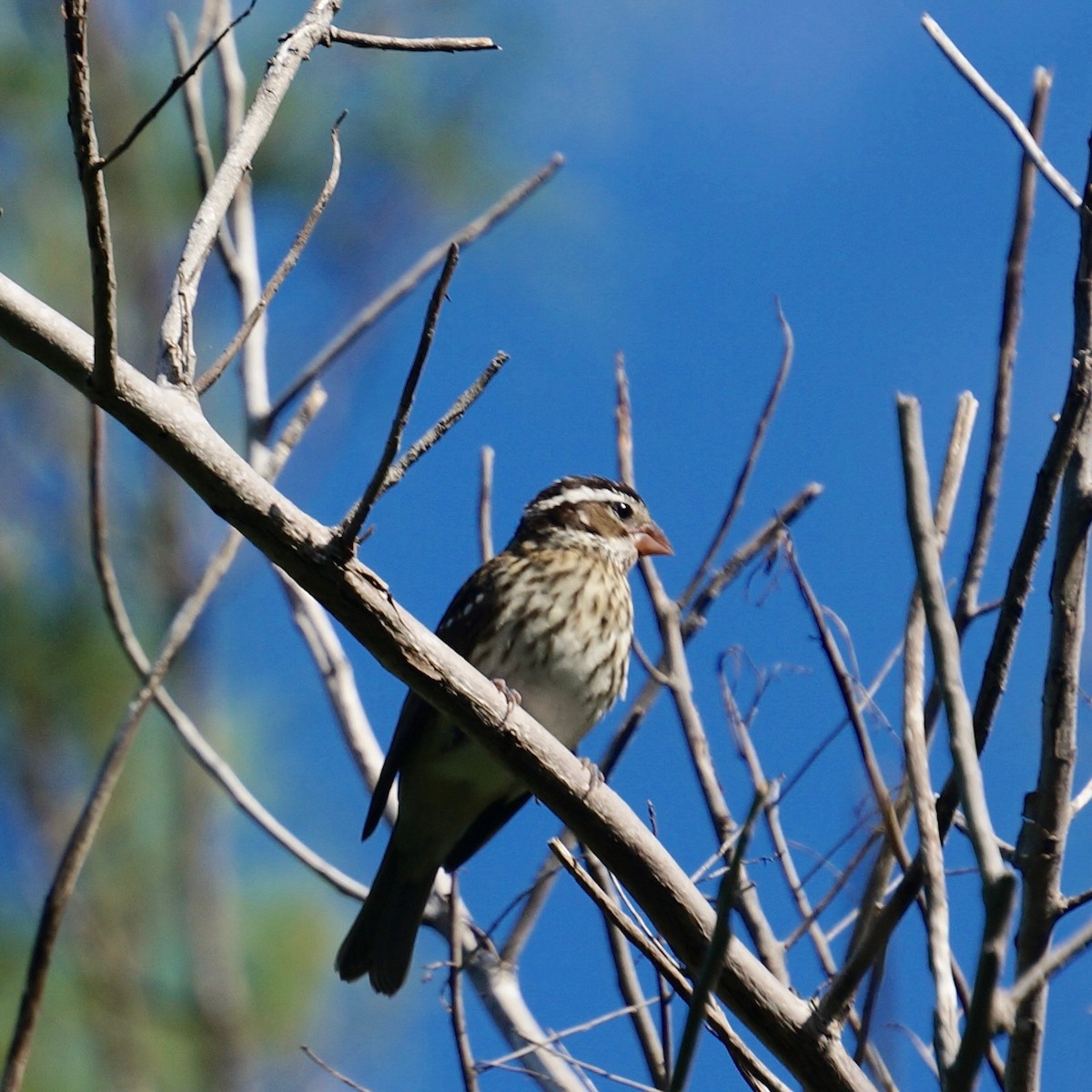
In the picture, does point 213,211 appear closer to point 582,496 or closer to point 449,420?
point 449,420

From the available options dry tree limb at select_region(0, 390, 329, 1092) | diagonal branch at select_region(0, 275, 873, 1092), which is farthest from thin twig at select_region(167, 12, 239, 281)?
diagonal branch at select_region(0, 275, 873, 1092)

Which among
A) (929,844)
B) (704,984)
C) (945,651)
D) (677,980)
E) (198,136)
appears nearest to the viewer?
(704,984)

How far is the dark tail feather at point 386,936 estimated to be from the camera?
446 cm

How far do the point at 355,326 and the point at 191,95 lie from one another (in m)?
0.77

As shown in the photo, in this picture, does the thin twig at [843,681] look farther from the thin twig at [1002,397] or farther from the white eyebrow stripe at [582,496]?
the white eyebrow stripe at [582,496]

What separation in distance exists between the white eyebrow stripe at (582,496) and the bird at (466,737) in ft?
1.75

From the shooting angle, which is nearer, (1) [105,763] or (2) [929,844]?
(2) [929,844]

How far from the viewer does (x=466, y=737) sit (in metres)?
4.36

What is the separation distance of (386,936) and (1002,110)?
2.91m

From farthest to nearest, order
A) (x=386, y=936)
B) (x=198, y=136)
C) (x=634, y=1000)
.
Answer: (x=386, y=936) < (x=198, y=136) < (x=634, y=1000)

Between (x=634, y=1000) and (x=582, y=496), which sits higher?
(x=582, y=496)

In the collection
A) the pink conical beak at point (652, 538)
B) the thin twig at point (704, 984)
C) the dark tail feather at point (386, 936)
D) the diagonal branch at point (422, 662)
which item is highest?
the pink conical beak at point (652, 538)

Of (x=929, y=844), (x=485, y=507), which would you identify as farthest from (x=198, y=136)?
(x=929, y=844)

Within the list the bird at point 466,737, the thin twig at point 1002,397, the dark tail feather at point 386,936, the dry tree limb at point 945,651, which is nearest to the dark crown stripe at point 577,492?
the bird at point 466,737
